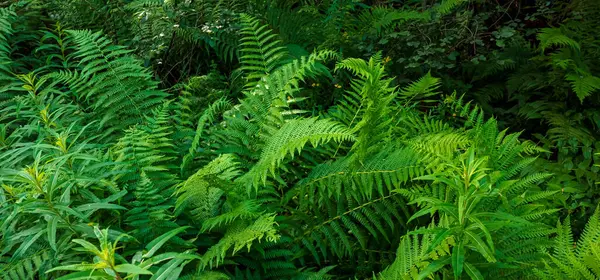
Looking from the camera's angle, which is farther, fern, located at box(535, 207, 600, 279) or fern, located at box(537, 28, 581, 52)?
fern, located at box(537, 28, 581, 52)

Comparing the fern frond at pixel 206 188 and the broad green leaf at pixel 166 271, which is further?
the fern frond at pixel 206 188

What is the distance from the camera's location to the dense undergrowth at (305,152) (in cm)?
179

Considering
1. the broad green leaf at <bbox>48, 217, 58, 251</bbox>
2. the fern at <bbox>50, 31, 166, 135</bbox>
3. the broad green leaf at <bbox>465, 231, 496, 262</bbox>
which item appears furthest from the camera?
the fern at <bbox>50, 31, 166, 135</bbox>

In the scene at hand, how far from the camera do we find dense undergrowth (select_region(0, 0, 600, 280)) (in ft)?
5.86

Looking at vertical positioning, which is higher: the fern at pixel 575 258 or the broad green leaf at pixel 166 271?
the broad green leaf at pixel 166 271

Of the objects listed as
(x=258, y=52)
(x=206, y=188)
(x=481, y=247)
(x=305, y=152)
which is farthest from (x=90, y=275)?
(x=258, y=52)

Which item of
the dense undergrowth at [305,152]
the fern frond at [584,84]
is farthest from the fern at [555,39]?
the fern frond at [584,84]

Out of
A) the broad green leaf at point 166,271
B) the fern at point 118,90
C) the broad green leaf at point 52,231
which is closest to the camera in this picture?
the broad green leaf at point 166,271

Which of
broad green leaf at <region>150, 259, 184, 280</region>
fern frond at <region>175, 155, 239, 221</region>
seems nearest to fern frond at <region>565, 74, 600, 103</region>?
fern frond at <region>175, 155, 239, 221</region>

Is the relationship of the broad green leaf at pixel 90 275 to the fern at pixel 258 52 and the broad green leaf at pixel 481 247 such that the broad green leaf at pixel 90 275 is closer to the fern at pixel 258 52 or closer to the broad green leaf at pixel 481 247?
the broad green leaf at pixel 481 247

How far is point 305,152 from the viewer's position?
257 centimetres

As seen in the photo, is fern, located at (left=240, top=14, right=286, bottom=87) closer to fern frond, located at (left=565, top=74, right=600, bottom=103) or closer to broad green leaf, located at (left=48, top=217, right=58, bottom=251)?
broad green leaf, located at (left=48, top=217, right=58, bottom=251)

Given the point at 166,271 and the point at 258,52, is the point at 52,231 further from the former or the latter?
the point at 258,52

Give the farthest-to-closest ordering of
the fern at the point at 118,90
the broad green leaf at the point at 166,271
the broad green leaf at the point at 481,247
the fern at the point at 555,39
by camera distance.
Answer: the fern at the point at 555,39 < the fern at the point at 118,90 < the broad green leaf at the point at 166,271 < the broad green leaf at the point at 481,247
